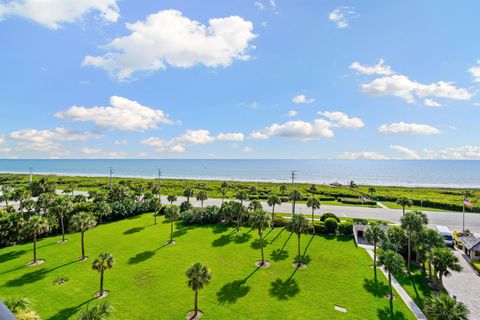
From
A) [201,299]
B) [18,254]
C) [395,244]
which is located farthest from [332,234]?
[18,254]

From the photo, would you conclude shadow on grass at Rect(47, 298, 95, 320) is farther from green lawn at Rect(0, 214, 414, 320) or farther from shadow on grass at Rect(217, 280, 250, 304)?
shadow on grass at Rect(217, 280, 250, 304)

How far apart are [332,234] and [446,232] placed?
19085 mm

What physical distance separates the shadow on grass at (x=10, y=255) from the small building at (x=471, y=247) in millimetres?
70373

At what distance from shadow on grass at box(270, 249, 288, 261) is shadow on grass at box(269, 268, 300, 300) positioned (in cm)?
546

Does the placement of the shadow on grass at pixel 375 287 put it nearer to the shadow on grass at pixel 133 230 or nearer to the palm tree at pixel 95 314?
the palm tree at pixel 95 314

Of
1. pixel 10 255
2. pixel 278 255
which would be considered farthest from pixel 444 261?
pixel 10 255

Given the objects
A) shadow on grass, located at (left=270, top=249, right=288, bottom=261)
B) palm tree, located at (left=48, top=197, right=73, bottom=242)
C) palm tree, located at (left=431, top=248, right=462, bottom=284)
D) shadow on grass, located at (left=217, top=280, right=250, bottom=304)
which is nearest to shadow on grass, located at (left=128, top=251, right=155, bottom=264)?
shadow on grass, located at (left=217, top=280, right=250, bottom=304)

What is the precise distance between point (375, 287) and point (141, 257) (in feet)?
108

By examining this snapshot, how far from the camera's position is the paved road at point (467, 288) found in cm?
2769

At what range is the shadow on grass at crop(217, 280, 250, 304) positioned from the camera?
28942 millimetres

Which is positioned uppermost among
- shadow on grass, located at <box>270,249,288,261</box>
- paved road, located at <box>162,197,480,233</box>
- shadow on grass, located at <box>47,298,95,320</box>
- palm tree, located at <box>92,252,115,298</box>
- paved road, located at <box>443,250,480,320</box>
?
paved road, located at <box>162,197,480,233</box>

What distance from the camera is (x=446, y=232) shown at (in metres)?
44.8

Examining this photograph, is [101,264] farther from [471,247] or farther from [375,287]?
[471,247]

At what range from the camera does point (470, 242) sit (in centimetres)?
4003
